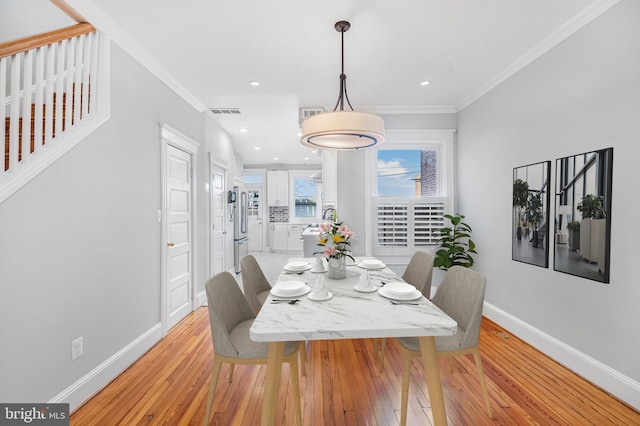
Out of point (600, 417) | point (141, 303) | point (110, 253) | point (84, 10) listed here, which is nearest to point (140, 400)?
point (141, 303)

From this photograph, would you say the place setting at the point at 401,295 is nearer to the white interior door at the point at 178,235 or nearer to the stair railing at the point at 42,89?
the stair railing at the point at 42,89

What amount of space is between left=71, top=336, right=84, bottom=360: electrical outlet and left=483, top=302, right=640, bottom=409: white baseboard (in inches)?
141

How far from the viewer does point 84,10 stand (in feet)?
6.66

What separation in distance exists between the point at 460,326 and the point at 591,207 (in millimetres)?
1347

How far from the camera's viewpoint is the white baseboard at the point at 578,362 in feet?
6.35

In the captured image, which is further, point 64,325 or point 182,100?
point 182,100

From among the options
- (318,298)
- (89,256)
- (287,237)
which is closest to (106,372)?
(89,256)

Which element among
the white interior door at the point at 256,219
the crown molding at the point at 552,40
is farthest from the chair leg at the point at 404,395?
the white interior door at the point at 256,219

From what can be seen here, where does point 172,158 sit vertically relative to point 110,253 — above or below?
above

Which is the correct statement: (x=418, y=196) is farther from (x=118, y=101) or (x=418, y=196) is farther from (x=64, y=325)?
(x=64, y=325)

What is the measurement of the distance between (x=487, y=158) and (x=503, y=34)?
1.38 metres

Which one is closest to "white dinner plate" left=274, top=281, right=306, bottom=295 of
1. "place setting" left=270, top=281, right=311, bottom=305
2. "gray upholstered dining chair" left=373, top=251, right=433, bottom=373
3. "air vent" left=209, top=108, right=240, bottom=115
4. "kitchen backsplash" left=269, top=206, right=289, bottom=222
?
"place setting" left=270, top=281, right=311, bottom=305

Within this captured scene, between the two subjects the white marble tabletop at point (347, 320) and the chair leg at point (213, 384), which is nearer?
the white marble tabletop at point (347, 320)

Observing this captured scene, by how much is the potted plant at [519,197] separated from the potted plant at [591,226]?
0.57 meters
